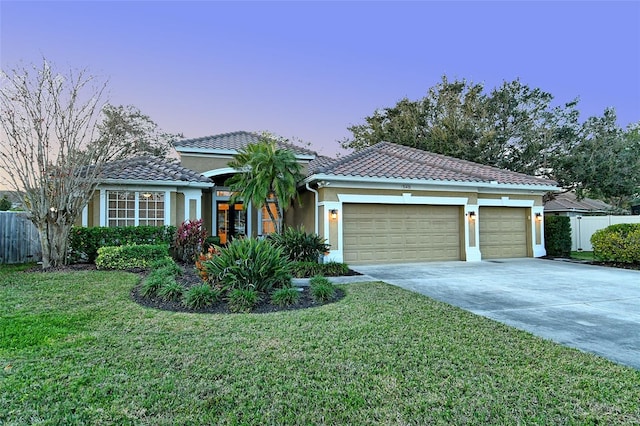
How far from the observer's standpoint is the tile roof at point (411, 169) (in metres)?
12.6

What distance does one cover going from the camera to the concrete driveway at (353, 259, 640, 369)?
466cm

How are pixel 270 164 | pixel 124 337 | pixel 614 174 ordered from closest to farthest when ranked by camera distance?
pixel 124 337
pixel 270 164
pixel 614 174

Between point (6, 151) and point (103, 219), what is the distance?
3242 millimetres

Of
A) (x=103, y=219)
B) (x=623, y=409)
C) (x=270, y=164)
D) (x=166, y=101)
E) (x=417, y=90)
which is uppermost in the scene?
(x=417, y=90)

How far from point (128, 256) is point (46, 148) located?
13.3 ft

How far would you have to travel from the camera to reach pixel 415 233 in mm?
13273

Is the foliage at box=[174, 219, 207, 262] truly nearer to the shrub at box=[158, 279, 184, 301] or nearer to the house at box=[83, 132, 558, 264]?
the house at box=[83, 132, 558, 264]

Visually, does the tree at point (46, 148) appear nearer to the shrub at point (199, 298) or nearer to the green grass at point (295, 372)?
the green grass at point (295, 372)

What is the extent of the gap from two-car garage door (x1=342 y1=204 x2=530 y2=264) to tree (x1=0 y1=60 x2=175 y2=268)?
8.55m

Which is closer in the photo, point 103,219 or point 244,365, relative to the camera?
point 244,365

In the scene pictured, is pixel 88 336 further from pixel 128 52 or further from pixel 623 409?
pixel 128 52

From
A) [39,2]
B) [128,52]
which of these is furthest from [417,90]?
[39,2]

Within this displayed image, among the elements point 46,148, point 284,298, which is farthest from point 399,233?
point 46,148

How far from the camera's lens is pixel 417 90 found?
25922 millimetres
